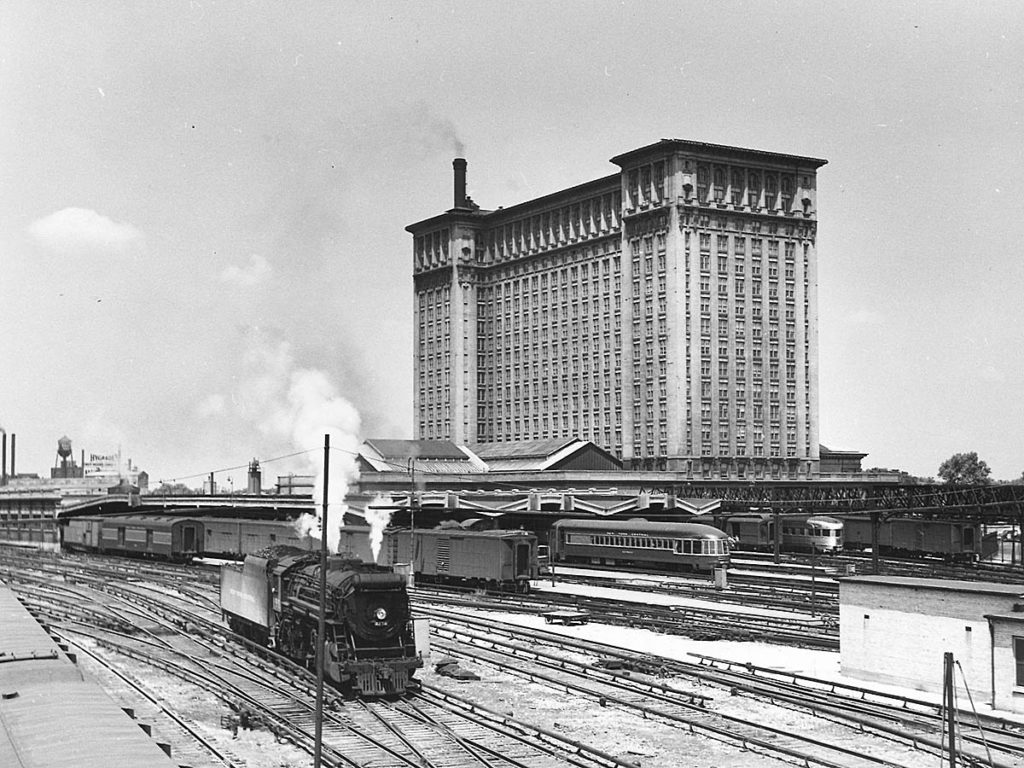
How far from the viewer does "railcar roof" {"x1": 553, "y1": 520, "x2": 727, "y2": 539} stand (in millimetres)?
68500

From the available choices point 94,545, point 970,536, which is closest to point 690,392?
point 970,536

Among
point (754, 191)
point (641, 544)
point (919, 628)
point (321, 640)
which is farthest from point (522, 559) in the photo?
point (754, 191)

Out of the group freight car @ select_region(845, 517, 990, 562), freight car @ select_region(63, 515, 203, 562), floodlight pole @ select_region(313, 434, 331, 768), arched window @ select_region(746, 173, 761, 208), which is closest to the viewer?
floodlight pole @ select_region(313, 434, 331, 768)

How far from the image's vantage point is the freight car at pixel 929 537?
3004 inches

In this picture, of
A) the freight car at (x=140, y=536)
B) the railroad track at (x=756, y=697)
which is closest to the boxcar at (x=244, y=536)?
the freight car at (x=140, y=536)

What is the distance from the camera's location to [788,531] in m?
87.1

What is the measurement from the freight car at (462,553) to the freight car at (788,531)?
28063 millimetres

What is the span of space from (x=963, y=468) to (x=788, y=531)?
244 ft

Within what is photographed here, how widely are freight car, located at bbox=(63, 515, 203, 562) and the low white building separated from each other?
59.7 m

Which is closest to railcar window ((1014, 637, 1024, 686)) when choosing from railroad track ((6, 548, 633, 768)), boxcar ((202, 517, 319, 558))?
railroad track ((6, 548, 633, 768))

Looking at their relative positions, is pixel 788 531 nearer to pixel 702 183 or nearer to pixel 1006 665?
pixel 702 183

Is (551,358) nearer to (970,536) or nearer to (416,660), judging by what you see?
(970,536)

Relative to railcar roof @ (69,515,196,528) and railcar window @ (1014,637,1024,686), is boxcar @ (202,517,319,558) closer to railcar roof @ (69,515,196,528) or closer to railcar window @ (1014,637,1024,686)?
railcar roof @ (69,515,196,528)

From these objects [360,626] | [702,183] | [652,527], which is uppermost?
[702,183]
